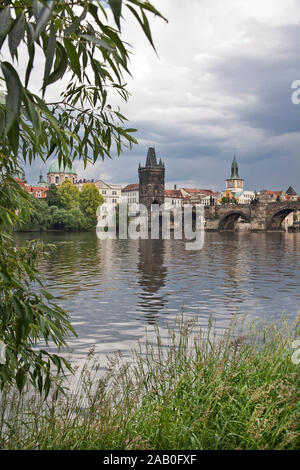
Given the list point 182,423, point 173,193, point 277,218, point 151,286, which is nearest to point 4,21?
point 182,423

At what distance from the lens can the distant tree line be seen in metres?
84.1

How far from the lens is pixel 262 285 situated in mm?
21719

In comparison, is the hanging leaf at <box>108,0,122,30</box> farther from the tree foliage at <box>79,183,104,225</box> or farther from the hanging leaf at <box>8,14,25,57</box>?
the tree foliage at <box>79,183,104,225</box>

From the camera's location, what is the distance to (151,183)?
165 metres

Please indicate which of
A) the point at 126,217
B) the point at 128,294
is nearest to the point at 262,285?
the point at 128,294

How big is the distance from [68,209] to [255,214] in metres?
39.8

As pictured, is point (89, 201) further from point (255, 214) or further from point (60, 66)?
point (60, 66)

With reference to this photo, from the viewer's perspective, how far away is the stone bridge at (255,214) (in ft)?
338

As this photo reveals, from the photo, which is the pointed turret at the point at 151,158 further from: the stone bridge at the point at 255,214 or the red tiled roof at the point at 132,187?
the stone bridge at the point at 255,214

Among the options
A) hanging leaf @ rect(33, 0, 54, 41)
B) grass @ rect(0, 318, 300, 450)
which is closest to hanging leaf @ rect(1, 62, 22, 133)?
hanging leaf @ rect(33, 0, 54, 41)

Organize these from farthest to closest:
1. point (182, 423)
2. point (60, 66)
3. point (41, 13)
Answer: point (182, 423) → point (60, 66) → point (41, 13)

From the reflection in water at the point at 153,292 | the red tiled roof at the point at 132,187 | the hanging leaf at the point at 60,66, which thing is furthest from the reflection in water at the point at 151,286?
the red tiled roof at the point at 132,187

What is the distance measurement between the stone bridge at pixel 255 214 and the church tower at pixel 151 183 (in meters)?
47.9
